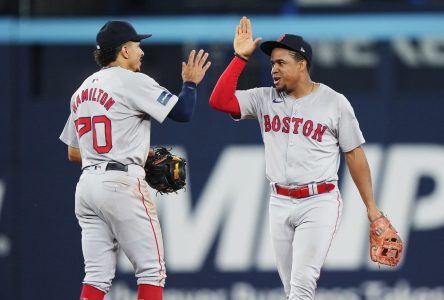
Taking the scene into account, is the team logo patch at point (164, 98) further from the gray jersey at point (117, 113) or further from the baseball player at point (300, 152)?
the baseball player at point (300, 152)

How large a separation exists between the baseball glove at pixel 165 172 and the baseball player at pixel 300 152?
401mm

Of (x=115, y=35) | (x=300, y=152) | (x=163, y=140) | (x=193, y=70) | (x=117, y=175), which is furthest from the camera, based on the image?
(x=163, y=140)

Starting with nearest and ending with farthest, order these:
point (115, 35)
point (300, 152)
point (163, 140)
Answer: point (115, 35)
point (300, 152)
point (163, 140)

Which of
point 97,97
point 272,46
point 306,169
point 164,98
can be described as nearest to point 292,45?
point 272,46

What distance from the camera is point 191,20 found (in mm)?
8227

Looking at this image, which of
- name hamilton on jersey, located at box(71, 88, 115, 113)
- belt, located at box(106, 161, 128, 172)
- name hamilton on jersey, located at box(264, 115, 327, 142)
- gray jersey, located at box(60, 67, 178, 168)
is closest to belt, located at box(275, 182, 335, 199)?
name hamilton on jersey, located at box(264, 115, 327, 142)

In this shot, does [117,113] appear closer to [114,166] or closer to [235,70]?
[114,166]

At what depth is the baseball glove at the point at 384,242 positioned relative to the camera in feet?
18.3

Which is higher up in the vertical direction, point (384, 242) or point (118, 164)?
point (118, 164)

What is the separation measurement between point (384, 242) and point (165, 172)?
1269 mm

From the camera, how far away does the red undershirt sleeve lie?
18.4ft

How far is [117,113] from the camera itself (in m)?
5.25

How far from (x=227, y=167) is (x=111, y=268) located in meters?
2.90

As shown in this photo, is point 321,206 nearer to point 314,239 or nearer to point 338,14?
point 314,239
